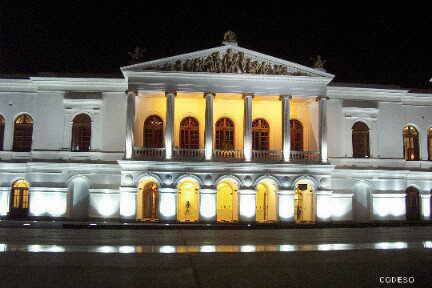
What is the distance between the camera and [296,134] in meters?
37.5

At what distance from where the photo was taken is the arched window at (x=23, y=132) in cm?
3616

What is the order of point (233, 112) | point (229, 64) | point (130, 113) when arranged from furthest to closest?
1. point (233, 112)
2. point (229, 64)
3. point (130, 113)

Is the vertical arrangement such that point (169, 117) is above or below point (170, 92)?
below

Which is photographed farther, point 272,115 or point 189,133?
point 272,115

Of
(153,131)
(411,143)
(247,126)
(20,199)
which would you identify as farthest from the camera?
(411,143)

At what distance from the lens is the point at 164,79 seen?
34250 millimetres

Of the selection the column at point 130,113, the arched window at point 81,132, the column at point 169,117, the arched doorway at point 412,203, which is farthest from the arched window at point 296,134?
the arched window at point 81,132

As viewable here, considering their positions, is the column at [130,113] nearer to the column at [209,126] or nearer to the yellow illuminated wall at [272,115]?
the column at [209,126]

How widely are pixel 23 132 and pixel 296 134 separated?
65.8ft

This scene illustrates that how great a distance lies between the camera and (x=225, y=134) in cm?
3688

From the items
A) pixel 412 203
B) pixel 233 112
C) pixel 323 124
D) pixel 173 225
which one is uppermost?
pixel 233 112

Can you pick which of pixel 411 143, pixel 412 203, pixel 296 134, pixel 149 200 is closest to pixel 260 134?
pixel 296 134

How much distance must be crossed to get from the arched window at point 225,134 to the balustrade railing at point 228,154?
215 cm

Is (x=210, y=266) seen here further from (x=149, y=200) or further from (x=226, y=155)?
(x=149, y=200)
